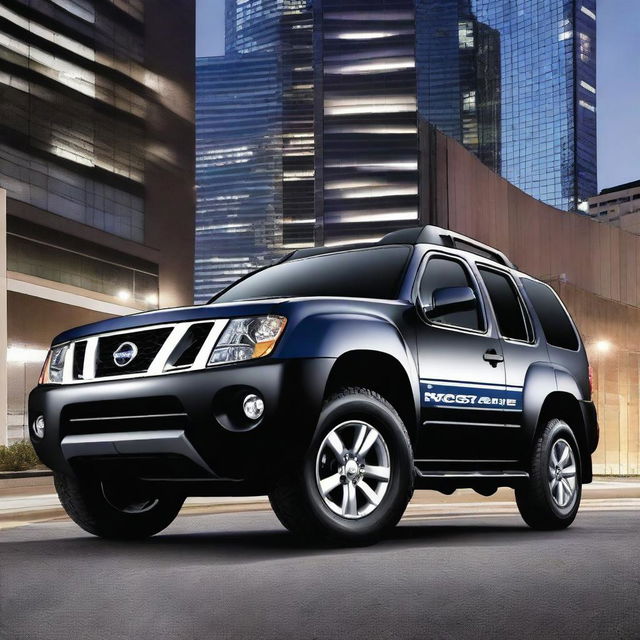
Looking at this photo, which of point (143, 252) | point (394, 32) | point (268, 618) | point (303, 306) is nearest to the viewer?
point (268, 618)

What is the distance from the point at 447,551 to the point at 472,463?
3.42ft

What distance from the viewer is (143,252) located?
201ft

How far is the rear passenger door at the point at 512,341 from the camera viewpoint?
27.1 ft

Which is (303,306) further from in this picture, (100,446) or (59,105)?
(59,105)

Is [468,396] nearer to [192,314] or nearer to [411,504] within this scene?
[192,314]

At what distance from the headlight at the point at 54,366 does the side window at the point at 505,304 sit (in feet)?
10.6

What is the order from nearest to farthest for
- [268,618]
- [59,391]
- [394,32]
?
[268,618] → [59,391] → [394,32]

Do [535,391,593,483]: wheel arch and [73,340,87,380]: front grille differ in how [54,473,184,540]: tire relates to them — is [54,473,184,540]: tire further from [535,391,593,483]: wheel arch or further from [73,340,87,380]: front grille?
[535,391,593,483]: wheel arch

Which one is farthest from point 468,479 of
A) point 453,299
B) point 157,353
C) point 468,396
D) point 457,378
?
point 157,353

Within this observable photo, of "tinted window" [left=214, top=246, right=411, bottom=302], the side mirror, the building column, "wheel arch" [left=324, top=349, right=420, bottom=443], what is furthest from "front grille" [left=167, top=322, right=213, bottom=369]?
the building column

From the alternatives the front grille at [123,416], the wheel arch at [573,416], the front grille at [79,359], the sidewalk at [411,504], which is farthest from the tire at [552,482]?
the front grille at [79,359]

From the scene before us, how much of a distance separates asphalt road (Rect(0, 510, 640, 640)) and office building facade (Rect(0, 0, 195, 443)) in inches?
1502

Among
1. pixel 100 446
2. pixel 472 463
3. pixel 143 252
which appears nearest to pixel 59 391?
pixel 100 446

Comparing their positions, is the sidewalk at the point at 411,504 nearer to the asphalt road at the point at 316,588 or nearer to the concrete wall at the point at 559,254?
the asphalt road at the point at 316,588
